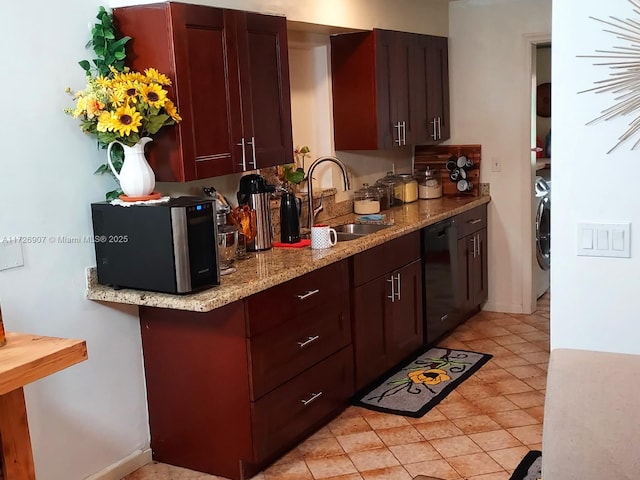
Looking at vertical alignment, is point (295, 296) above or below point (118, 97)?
below

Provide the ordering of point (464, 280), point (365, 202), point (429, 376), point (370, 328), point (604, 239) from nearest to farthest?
point (604, 239) < point (370, 328) < point (429, 376) < point (365, 202) < point (464, 280)

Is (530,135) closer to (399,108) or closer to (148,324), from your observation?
(399,108)

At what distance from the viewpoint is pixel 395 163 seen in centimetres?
547

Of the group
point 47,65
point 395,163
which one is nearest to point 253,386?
point 47,65

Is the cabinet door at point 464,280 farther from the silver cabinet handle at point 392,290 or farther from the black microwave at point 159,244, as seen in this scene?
the black microwave at point 159,244

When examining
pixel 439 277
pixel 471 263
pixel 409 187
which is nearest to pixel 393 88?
pixel 409 187

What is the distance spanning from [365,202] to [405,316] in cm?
85

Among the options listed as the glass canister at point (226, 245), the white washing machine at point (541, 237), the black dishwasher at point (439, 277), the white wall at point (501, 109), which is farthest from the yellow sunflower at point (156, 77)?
the white washing machine at point (541, 237)

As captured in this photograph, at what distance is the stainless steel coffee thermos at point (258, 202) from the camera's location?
3.60 m

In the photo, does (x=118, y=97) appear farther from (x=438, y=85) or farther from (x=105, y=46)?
(x=438, y=85)

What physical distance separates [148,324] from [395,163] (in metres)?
2.75

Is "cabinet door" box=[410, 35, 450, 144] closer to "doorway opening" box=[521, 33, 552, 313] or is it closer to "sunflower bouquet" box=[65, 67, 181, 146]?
"doorway opening" box=[521, 33, 552, 313]

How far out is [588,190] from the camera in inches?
88.7

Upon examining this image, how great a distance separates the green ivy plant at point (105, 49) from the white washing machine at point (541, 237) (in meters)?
3.42
